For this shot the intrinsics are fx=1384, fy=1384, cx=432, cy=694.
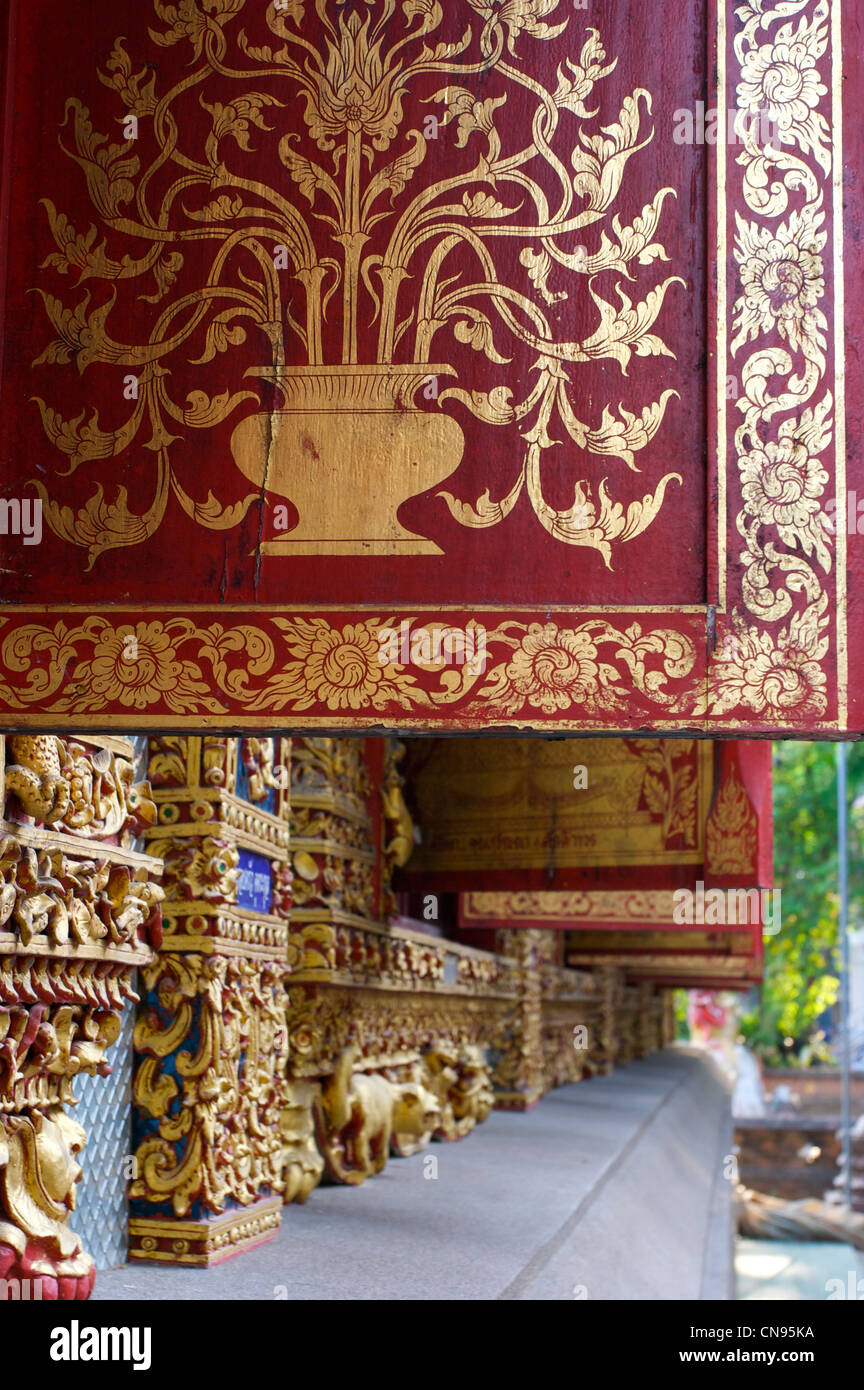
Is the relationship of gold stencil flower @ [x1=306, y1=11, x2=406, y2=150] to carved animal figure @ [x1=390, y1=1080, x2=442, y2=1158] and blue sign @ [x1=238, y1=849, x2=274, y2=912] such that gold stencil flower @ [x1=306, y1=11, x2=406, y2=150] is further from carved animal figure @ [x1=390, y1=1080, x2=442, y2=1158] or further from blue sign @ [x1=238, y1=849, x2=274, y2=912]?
carved animal figure @ [x1=390, y1=1080, x2=442, y2=1158]

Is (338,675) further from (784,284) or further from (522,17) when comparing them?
(522,17)

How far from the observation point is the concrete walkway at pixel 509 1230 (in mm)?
3465

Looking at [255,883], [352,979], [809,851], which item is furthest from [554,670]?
[809,851]

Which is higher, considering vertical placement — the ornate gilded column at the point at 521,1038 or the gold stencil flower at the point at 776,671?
the gold stencil flower at the point at 776,671

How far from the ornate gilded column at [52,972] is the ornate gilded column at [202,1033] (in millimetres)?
835

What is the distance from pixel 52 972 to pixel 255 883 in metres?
1.46

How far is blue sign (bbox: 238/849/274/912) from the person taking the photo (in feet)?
12.8

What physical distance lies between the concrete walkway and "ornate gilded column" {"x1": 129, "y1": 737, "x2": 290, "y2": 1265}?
0.38 feet

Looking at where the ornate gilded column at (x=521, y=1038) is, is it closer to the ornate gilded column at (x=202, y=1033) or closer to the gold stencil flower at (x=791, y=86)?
the ornate gilded column at (x=202, y=1033)

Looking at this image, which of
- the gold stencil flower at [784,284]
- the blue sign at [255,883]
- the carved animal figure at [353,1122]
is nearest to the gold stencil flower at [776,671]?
the gold stencil flower at [784,284]

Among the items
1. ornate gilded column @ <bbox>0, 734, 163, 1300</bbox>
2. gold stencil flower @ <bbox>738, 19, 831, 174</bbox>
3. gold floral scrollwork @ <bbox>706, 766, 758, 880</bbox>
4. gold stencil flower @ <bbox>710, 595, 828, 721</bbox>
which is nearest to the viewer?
gold stencil flower @ <bbox>710, 595, 828, 721</bbox>

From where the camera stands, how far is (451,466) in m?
2.07

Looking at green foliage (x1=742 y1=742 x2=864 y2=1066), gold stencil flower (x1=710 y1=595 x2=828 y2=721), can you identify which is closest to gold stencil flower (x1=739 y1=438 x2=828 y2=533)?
gold stencil flower (x1=710 y1=595 x2=828 y2=721)

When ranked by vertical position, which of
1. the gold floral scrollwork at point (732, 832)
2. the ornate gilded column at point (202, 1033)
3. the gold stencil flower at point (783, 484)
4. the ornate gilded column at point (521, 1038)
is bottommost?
the ornate gilded column at point (521, 1038)
